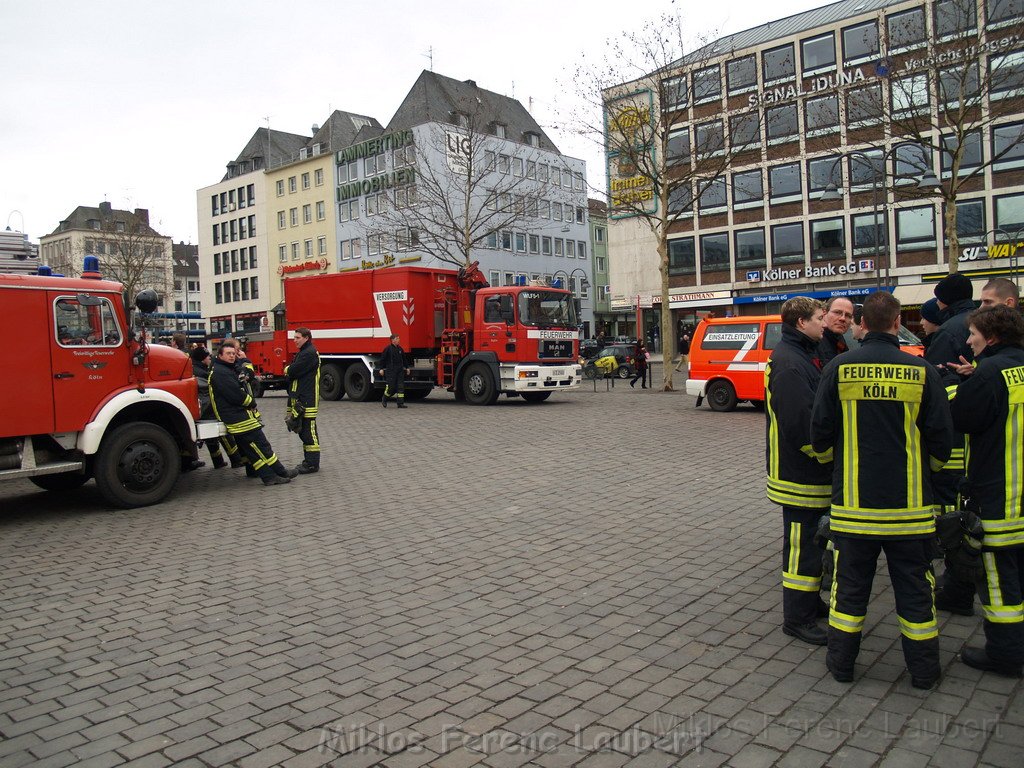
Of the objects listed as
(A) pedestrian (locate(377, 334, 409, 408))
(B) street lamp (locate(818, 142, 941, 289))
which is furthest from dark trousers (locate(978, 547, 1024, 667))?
(B) street lamp (locate(818, 142, 941, 289))

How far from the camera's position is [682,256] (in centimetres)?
4884

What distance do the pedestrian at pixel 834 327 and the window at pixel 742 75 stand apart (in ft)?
139

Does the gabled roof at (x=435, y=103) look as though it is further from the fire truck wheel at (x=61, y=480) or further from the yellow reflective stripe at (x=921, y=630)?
the yellow reflective stripe at (x=921, y=630)

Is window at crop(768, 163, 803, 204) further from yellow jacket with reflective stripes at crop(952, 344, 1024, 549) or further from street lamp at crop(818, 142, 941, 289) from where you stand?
yellow jacket with reflective stripes at crop(952, 344, 1024, 549)

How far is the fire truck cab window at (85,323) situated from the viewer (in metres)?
8.36

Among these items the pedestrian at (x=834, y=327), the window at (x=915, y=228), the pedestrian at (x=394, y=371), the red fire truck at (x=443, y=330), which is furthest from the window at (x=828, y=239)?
the pedestrian at (x=834, y=327)

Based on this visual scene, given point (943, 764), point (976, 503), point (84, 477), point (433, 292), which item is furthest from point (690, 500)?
point (433, 292)

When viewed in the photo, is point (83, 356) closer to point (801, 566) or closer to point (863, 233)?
point (801, 566)

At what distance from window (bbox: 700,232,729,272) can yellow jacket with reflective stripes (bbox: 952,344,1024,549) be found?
146 ft

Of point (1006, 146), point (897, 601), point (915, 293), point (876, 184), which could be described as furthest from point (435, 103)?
point (897, 601)

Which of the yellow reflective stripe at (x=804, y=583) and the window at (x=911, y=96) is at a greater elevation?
the window at (x=911, y=96)

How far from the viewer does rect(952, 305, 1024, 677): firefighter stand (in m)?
3.81

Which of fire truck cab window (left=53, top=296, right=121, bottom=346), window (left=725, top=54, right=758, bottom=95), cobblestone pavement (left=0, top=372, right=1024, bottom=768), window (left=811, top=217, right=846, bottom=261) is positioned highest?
window (left=725, top=54, right=758, bottom=95)

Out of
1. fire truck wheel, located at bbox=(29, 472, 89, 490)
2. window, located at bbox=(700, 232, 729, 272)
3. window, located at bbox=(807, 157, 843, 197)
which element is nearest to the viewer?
fire truck wheel, located at bbox=(29, 472, 89, 490)
